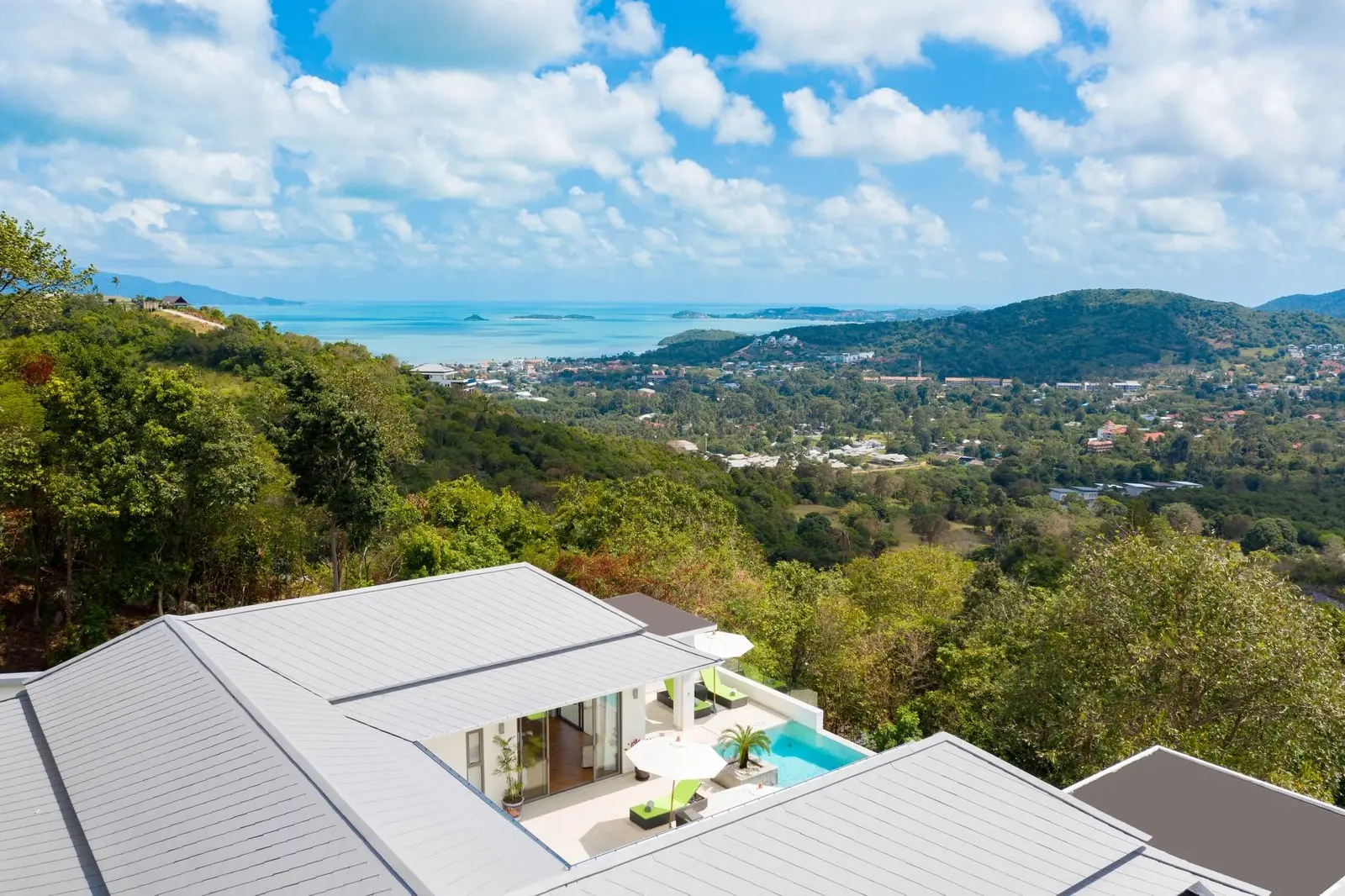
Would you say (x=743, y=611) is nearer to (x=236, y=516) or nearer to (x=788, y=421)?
(x=236, y=516)

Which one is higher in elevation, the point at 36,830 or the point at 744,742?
the point at 36,830

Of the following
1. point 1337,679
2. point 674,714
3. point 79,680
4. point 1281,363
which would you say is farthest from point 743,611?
point 1281,363

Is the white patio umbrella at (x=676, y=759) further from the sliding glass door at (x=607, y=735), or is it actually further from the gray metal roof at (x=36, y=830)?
the gray metal roof at (x=36, y=830)

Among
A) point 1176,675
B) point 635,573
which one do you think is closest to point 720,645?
point 635,573

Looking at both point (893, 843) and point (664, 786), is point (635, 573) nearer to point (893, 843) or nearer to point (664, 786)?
point (664, 786)

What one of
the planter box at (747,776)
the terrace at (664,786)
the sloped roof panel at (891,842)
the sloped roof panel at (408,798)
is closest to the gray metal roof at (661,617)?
the terrace at (664,786)

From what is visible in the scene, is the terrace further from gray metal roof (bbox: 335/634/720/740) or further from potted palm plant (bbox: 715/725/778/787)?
gray metal roof (bbox: 335/634/720/740)
